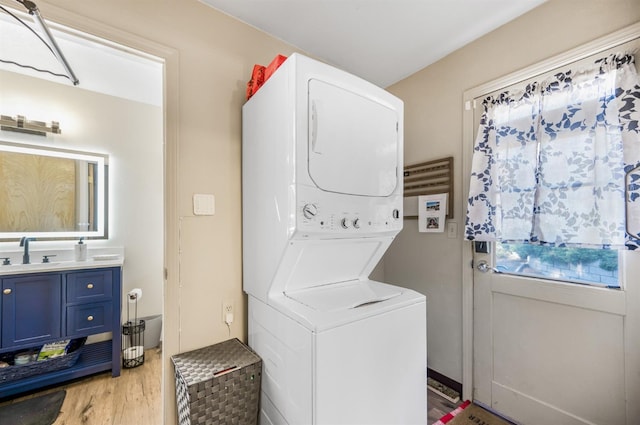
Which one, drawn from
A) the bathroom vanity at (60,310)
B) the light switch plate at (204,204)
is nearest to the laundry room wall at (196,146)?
the light switch plate at (204,204)

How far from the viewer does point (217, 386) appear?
128 cm

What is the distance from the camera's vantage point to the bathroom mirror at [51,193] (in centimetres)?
231

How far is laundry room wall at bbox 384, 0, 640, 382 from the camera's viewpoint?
154cm

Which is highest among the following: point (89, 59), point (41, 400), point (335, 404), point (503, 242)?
point (89, 59)

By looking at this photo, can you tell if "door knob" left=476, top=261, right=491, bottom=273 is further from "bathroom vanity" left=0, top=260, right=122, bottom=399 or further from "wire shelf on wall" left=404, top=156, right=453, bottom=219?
"bathroom vanity" left=0, top=260, right=122, bottom=399

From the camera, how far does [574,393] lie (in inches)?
60.5

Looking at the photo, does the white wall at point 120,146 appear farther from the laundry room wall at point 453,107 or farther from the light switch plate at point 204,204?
the laundry room wall at point 453,107

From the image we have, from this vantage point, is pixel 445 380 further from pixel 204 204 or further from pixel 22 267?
pixel 22 267

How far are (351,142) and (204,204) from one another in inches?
36.7

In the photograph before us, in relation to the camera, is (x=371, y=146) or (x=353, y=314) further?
(x=371, y=146)

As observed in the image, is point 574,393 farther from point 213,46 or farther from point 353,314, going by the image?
point 213,46

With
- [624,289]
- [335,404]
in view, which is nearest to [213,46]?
[335,404]

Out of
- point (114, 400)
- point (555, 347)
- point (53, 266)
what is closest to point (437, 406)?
point (555, 347)

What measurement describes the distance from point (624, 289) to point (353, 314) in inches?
56.0
